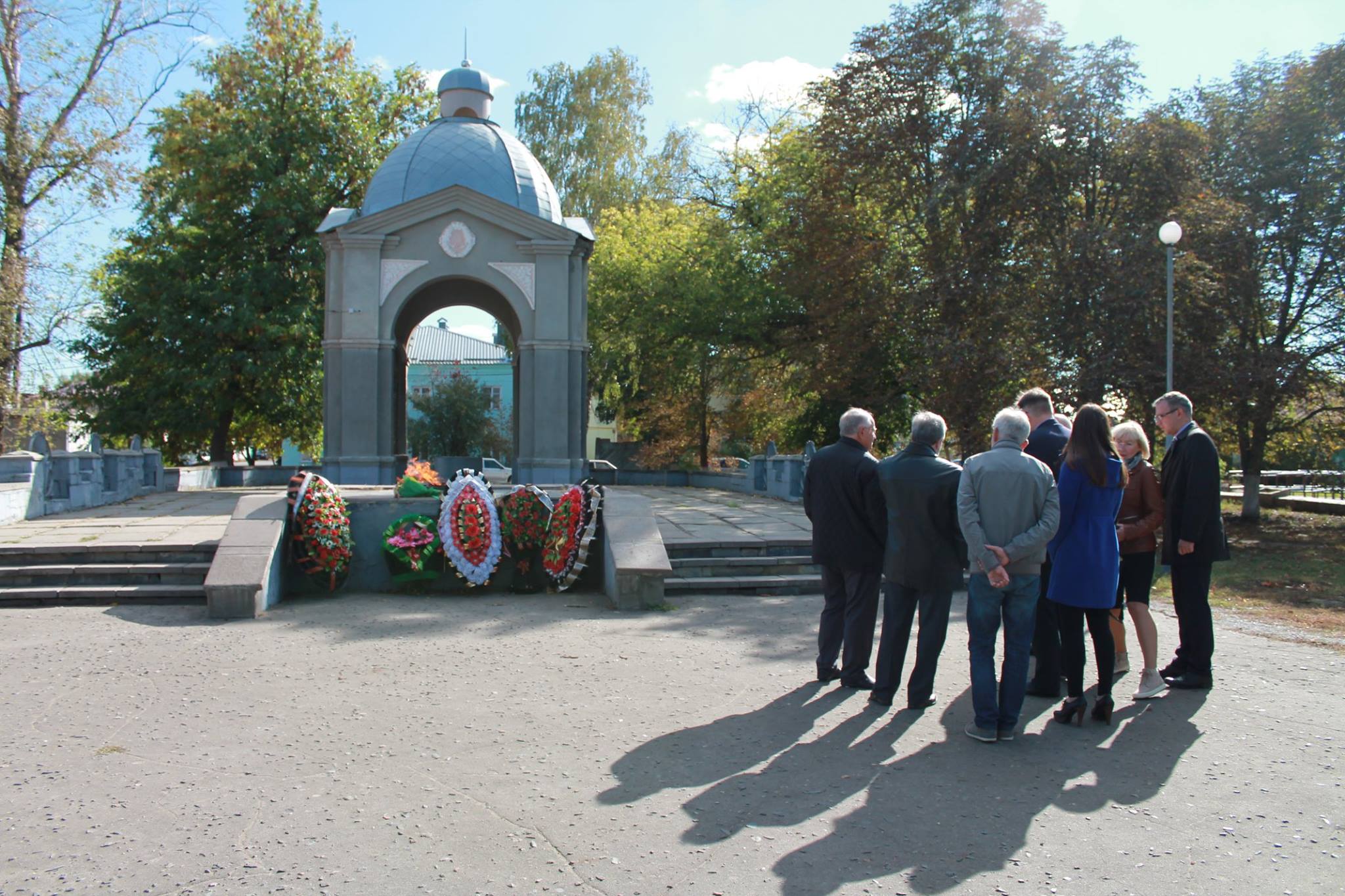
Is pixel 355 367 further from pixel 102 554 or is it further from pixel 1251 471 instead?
pixel 1251 471

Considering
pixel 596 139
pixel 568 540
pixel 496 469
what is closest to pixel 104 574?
pixel 568 540

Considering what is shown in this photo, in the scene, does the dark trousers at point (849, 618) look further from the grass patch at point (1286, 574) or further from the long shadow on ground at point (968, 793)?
the grass patch at point (1286, 574)

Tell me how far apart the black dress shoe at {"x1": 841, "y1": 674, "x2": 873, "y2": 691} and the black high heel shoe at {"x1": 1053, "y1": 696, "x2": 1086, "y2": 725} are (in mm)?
1178

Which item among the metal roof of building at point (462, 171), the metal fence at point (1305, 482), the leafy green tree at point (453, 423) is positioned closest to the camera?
the metal roof of building at point (462, 171)

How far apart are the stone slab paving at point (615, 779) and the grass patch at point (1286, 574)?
120 inches

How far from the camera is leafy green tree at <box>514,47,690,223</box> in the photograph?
119 ft

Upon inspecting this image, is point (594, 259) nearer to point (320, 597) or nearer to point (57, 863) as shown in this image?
point (320, 597)

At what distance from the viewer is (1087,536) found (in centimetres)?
580

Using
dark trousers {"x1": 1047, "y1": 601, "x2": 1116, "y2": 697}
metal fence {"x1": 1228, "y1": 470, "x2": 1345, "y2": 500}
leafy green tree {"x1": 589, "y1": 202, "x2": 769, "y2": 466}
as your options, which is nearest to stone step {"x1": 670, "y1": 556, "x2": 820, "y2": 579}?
dark trousers {"x1": 1047, "y1": 601, "x2": 1116, "y2": 697}

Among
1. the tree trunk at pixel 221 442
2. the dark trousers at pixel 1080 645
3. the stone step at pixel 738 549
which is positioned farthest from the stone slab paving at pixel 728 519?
the tree trunk at pixel 221 442

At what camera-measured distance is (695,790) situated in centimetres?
471

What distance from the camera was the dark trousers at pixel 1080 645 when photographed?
19.4ft

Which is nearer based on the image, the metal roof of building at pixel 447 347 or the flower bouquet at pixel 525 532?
the flower bouquet at pixel 525 532

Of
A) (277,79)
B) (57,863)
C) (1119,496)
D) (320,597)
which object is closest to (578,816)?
(57,863)
